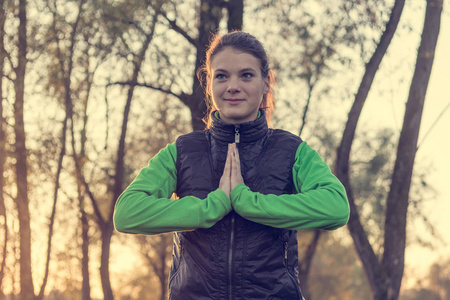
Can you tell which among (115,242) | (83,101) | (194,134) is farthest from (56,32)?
(115,242)

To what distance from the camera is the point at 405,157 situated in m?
10.1

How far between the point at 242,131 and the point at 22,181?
1302 cm

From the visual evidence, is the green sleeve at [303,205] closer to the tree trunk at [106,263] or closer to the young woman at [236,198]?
the young woman at [236,198]

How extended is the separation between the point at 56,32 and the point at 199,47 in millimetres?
4686

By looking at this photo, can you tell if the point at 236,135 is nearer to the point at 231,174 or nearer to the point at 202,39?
the point at 231,174

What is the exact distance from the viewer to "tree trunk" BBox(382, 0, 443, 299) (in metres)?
9.98

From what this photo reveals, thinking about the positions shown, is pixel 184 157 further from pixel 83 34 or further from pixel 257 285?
pixel 83 34

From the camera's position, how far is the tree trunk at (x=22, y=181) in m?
14.8

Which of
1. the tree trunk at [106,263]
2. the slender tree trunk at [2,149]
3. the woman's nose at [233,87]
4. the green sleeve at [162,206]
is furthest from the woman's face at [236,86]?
the tree trunk at [106,263]

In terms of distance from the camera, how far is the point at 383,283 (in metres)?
10.1

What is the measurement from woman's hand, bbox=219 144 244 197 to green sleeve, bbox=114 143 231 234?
0.06 metres

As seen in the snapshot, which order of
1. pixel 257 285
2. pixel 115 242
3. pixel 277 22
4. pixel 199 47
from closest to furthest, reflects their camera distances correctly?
pixel 257 285 < pixel 199 47 < pixel 277 22 < pixel 115 242

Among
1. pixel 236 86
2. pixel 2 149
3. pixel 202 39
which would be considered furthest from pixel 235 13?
pixel 2 149

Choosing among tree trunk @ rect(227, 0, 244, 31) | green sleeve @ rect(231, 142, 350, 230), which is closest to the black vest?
green sleeve @ rect(231, 142, 350, 230)
